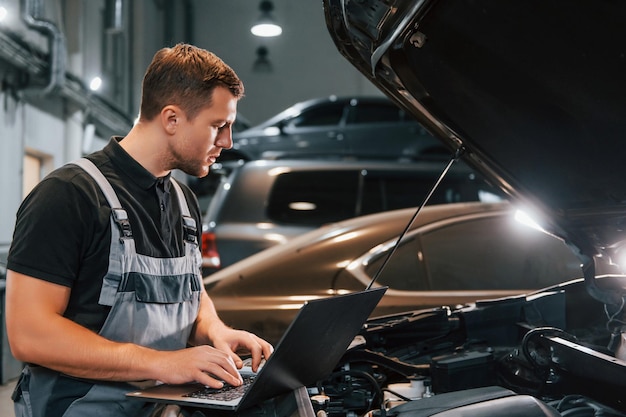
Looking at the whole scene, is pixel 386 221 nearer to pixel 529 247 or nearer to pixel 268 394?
pixel 529 247

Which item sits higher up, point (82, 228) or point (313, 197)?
point (313, 197)

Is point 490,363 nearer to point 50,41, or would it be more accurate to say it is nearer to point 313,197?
point 313,197

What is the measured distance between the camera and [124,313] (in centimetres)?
176

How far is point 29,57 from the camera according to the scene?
7.91 metres

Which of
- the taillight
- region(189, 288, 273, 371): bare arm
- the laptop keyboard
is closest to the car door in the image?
the taillight

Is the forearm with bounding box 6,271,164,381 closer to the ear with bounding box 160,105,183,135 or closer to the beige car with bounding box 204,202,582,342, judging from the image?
the ear with bounding box 160,105,183,135

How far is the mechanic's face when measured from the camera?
190 cm

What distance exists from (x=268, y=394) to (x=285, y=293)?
5.99 ft

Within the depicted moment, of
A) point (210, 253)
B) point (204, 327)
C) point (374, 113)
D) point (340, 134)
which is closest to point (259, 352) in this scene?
point (204, 327)

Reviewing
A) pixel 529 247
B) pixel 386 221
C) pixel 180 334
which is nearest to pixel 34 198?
pixel 180 334

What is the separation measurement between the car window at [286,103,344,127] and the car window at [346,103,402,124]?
159mm

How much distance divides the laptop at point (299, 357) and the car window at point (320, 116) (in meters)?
7.34

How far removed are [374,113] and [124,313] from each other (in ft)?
25.0

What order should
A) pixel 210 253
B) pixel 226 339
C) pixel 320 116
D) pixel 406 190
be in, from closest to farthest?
pixel 226 339
pixel 210 253
pixel 406 190
pixel 320 116
